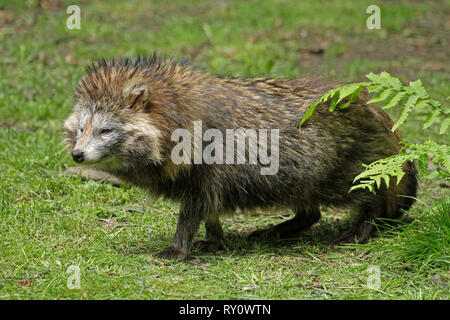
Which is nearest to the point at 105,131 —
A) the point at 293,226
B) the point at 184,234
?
the point at 184,234

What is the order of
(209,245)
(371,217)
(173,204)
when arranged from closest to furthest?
(209,245), (371,217), (173,204)

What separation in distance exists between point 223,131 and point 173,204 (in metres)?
1.19

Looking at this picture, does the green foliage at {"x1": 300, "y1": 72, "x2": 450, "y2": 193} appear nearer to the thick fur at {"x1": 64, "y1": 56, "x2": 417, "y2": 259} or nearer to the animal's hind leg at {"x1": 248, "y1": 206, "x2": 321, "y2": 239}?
the thick fur at {"x1": 64, "y1": 56, "x2": 417, "y2": 259}

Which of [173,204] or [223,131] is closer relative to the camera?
[223,131]

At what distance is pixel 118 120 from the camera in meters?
5.55

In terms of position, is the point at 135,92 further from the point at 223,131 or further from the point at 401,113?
the point at 401,113

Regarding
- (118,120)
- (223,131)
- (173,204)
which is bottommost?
(173,204)

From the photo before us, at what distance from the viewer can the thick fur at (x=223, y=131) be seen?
5590 millimetres

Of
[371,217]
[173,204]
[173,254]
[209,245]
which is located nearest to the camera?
[173,254]

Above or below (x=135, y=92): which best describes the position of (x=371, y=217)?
below

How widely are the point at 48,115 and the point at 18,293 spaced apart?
15.2ft

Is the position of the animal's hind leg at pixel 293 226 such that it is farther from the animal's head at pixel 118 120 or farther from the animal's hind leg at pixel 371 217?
the animal's head at pixel 118 120

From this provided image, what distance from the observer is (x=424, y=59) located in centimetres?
1144

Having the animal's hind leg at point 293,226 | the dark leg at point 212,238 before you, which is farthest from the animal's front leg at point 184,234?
the animal's hind leg at point 293,226
